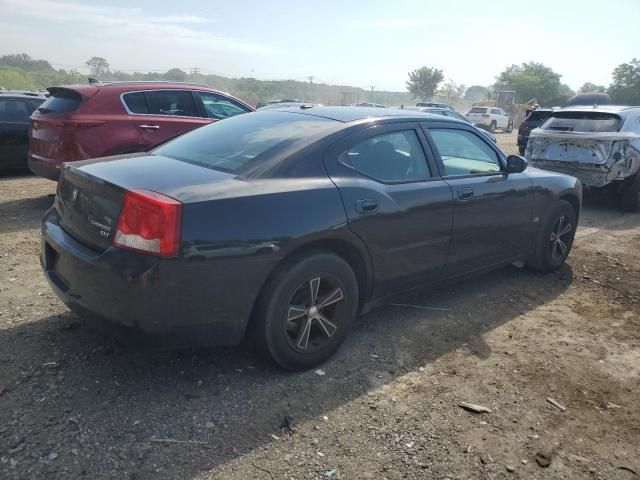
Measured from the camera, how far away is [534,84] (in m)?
65.8

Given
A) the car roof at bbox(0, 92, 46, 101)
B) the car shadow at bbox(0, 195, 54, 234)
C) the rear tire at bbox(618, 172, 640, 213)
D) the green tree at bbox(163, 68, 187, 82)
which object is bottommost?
the car shadow at bbox(0, 195, 54, 234)

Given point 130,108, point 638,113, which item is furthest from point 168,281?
point 638,113

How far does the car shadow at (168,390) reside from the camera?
2447 mm

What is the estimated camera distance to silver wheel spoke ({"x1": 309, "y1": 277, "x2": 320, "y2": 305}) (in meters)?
3.09

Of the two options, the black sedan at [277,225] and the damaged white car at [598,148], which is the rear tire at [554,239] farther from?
the damaged white car at [598,148]

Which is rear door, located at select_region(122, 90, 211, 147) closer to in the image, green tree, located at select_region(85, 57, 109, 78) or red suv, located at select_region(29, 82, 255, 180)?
red suv, located at select_region(29, 82, 255, 180)

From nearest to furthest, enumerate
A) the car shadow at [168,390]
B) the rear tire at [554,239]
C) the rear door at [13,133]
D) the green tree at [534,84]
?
the car shadow at [168,390] → the rear tire at [554,239] → the rear door at [13,133] → the green tree at [534,84]

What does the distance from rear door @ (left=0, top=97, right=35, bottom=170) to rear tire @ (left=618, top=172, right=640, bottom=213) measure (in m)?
9.92

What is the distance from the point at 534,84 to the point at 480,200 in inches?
2740

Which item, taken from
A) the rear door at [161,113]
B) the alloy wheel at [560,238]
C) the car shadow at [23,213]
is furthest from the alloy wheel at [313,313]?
the car shadow at [23,213]

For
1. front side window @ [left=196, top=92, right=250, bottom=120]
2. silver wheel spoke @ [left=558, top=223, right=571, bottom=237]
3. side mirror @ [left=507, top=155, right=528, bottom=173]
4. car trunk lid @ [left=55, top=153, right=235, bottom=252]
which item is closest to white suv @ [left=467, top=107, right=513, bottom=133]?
front side window @ [left=196, top=92, right=250, bottom=120]

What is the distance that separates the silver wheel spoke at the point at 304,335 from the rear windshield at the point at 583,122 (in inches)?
285

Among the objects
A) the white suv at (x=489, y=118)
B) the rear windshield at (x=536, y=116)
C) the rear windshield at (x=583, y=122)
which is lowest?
the rear windshield at (x=583, y=122)

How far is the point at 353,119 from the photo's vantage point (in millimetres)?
3611
